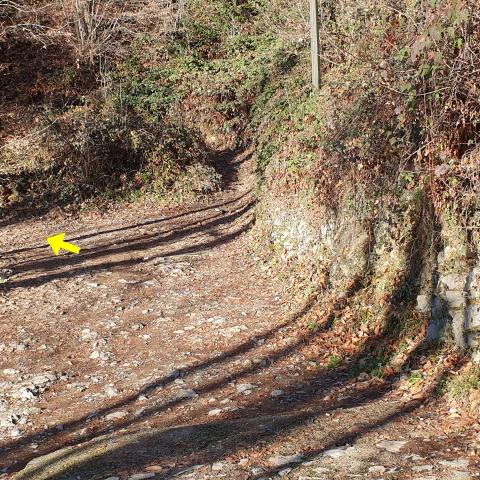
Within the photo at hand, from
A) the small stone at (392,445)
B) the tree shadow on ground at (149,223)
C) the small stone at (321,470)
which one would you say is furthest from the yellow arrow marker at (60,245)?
the small stone at (321,470)

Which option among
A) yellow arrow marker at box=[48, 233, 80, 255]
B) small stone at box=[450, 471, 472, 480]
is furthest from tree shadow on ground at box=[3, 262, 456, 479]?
yellow arrow marker at box=[48, 233, 80, 255]

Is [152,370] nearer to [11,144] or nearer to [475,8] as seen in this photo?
[475,8]

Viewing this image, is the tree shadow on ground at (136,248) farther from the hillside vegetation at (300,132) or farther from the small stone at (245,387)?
the small stone at (245,387)

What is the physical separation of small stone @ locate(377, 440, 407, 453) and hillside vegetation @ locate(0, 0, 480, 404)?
1596 mm

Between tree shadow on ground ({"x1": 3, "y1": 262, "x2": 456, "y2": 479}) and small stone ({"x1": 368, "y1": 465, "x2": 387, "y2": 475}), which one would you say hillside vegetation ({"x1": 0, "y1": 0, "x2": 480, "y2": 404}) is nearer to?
tree shadow on ground ({"x1": 3, "y1": 262, "x2": 456, "y2": 479})

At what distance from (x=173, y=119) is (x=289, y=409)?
12.1m

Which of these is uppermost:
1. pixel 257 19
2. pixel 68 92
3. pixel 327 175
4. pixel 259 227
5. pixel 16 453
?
pixel 257 19

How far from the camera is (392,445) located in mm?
4977

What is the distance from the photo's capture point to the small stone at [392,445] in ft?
16.0

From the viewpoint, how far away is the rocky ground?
5.01 m

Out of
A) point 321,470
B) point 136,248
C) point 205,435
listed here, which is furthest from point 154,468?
point 136,248

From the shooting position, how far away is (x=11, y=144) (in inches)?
666

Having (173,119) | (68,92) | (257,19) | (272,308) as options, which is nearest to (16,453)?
(272,308)

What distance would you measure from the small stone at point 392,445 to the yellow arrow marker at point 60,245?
8.61 metres
